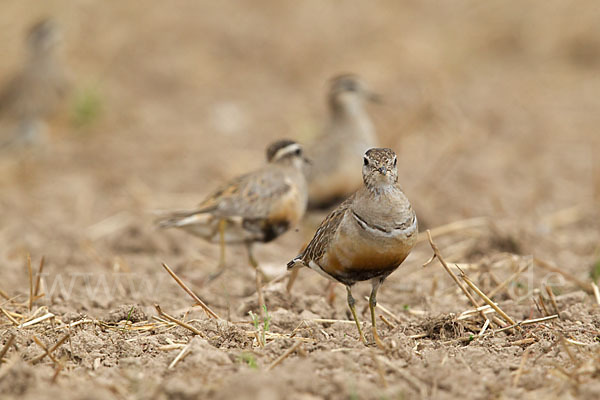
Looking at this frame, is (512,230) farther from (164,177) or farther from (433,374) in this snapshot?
(164,177)

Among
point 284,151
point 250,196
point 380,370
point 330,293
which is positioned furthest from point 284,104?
point 380,370

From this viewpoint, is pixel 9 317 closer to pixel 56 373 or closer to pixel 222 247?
pixel 56 373

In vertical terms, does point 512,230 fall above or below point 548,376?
below

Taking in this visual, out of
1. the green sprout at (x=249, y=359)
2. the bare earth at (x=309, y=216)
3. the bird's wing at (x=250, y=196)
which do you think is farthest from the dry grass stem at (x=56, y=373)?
the bird's wing at (x=250, y=196)

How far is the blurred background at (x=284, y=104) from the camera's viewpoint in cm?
912

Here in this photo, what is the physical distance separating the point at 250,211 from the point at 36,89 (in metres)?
6.27

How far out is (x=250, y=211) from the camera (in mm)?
6555

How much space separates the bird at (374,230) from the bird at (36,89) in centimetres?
780

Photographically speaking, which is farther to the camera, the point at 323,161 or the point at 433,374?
the point at 323,161

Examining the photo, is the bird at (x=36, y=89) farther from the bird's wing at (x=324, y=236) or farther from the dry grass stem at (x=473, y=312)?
the dry grass stem at (x=473, y=312)

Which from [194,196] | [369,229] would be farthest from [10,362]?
[194,196]

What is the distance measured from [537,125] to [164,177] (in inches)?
209

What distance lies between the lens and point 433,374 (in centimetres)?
398

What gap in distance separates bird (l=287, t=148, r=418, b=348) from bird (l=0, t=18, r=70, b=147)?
7.80 metres
